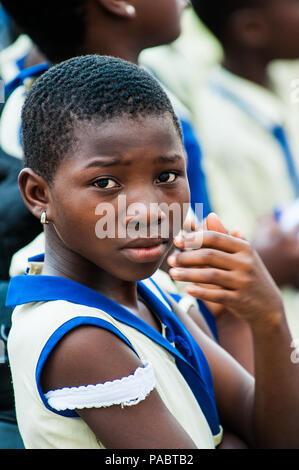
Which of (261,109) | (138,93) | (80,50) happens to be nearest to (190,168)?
(80,50)

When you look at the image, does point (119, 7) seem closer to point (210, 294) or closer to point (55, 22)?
point (55, 22)

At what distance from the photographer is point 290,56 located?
11.1ft

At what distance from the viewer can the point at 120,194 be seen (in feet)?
3.69

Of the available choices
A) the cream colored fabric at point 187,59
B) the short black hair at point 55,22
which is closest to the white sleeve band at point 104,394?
the short black hair at point 55,22

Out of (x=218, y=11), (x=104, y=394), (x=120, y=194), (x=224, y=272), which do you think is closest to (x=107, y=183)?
(x=120, y=194)

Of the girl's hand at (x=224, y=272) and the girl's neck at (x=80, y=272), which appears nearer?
the girl's hand at (x=224, y=272)

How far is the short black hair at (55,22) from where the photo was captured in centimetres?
192

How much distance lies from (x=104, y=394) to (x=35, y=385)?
0.42ft

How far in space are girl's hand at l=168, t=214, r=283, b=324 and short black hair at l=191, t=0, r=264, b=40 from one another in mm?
2378

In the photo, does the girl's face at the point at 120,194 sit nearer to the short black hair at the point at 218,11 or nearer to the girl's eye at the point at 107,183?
the girl's eye at the point at 107,183

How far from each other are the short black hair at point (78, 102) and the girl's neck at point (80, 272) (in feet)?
0.50

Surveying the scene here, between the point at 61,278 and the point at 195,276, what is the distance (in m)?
0.26

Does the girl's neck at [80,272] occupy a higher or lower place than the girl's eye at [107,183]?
lower
